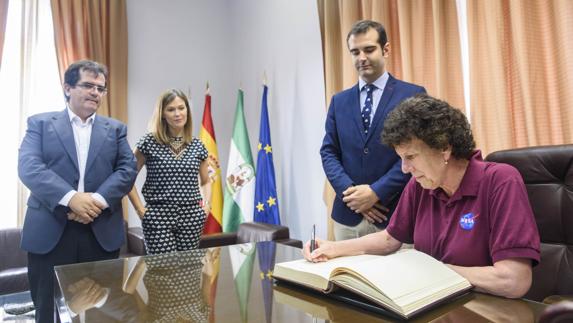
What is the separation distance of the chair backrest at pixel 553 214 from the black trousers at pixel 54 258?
174cm

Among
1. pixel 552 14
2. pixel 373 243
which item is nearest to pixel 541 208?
pixel 373 243

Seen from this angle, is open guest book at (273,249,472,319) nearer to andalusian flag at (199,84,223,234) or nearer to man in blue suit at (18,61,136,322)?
man in blue suit at (18,61,136,322)

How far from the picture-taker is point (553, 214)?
1283mm

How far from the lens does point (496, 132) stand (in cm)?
205

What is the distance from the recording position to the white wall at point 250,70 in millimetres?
3768

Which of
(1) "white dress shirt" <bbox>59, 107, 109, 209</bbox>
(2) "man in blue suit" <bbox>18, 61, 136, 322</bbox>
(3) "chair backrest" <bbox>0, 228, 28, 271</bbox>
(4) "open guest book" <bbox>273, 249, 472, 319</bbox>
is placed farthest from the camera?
(3) "chair backrest" <bbox>0, 228, 28, 271</bbox>

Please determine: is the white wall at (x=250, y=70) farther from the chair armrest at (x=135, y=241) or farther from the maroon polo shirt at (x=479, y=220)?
the maroon polo shirt at (x=479, y=220)

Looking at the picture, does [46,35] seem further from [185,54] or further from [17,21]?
[185,54]

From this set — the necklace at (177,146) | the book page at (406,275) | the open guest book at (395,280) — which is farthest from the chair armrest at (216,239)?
the book page at (406,275)

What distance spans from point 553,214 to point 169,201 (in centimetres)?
169

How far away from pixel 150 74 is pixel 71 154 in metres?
3.08

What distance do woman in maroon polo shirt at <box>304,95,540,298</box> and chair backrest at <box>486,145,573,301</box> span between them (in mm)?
330

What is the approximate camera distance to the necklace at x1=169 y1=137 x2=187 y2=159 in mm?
2244

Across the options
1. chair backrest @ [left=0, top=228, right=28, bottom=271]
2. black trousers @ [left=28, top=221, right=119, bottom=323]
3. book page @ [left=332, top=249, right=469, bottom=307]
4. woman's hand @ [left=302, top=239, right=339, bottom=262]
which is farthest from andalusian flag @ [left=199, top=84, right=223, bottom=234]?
book page @ [left=332, top=249, right=469, bottom=307]
